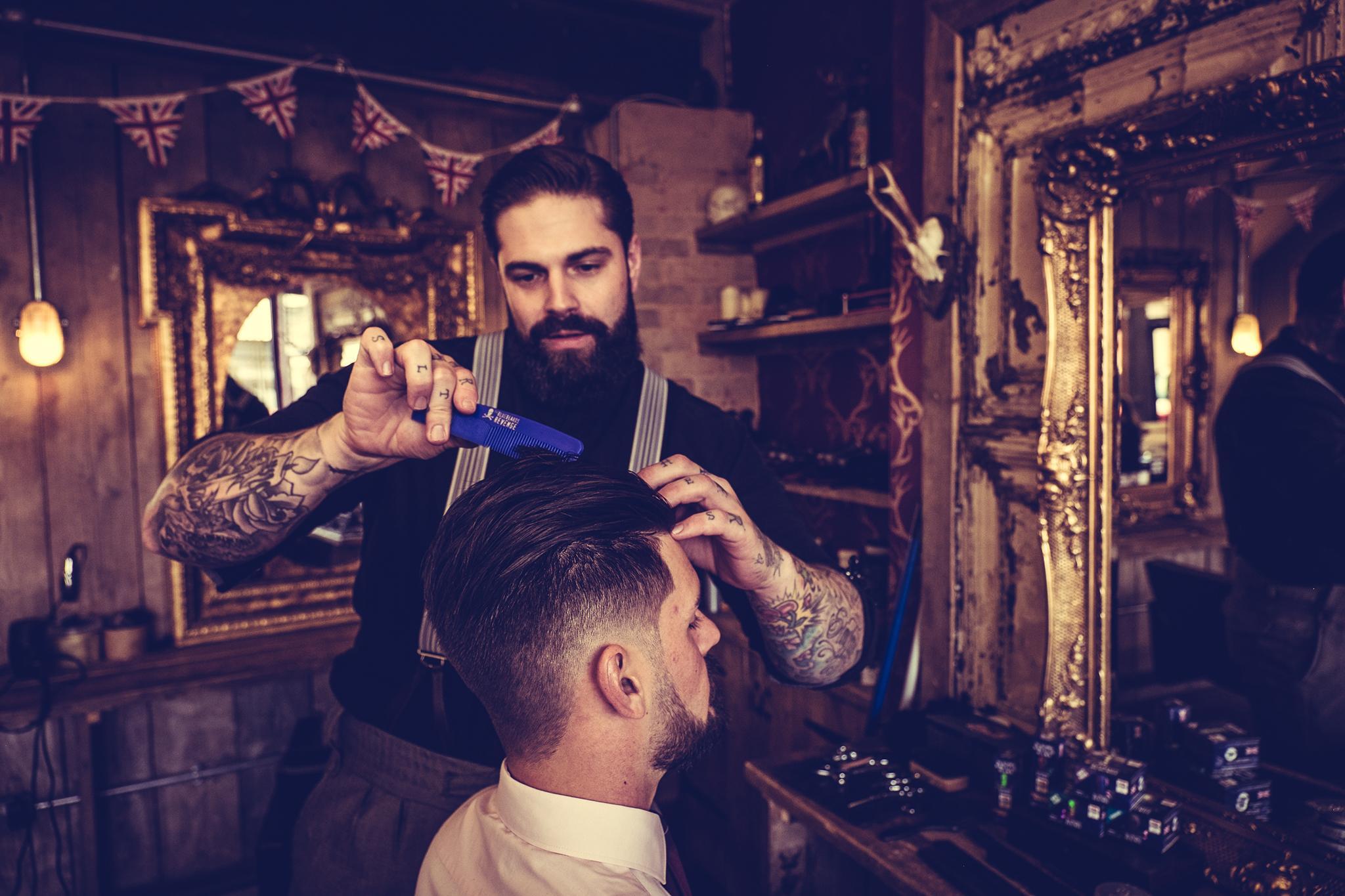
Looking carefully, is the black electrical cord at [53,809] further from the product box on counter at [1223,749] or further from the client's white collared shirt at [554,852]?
the product box on counter at [1223,749]

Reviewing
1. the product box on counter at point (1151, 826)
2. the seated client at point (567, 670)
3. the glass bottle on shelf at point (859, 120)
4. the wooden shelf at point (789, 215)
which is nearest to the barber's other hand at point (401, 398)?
the seated client at point (567, 670)

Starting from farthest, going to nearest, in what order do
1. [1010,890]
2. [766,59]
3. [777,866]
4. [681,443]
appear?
[766,59], [777,866], [681,443], [1010,890]

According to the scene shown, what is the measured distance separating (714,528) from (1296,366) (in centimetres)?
108

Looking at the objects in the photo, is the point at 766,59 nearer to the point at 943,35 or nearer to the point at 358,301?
the point at 943,35

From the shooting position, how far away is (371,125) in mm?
3066

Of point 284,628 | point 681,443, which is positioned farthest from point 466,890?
point 284,628

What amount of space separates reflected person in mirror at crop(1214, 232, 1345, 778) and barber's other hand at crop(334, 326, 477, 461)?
1370mm

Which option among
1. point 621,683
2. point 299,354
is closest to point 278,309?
point 299,354

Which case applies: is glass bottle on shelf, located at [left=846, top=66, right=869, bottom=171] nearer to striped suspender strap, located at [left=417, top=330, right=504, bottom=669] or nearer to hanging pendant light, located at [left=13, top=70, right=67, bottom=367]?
striped suspender strap, located at [left=417, top=330, right=504, bottom=669]

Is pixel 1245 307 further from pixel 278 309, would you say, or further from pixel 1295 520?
pixel 278 309

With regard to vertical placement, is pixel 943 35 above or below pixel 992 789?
above

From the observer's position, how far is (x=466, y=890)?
1046 millimetres

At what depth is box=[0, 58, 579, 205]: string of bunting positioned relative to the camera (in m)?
2.65

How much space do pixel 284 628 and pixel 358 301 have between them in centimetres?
132
